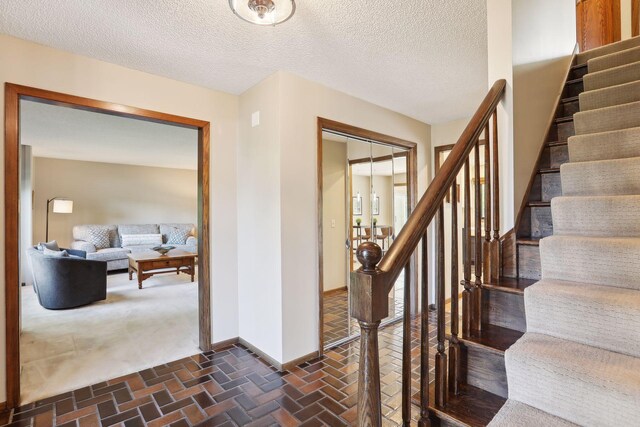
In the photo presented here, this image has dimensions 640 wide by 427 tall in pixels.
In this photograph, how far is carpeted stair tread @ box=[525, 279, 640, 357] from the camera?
1.08 metres

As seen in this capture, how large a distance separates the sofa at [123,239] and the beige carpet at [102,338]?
5.11ft

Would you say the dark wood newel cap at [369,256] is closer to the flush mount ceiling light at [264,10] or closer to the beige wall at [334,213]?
the flush mount ceiling light at [264,10]

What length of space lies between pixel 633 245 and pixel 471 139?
75 centimetres

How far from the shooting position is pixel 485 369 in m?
1.31

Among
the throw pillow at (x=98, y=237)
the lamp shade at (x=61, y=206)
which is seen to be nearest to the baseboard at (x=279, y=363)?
the throw pillow at (x=98, y=237)

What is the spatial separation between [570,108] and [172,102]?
3229 millimetres

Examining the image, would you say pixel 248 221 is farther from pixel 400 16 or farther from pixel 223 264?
pixel 400 16

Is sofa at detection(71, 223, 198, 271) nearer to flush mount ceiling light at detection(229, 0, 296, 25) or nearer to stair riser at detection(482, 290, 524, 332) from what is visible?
flush mount ceiling light at detection(229, 0, 296, 25)

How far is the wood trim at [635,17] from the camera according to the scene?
3.32 m

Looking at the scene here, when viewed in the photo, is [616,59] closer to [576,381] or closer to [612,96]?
[612,96]

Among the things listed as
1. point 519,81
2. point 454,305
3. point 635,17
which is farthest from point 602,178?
point 635,17

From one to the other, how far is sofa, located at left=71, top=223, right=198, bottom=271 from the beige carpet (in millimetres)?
1559

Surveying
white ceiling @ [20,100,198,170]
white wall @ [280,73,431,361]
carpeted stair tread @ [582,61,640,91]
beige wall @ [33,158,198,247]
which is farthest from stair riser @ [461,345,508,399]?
beige wall @ [33,158,198,247]

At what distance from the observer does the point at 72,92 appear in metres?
2.37
